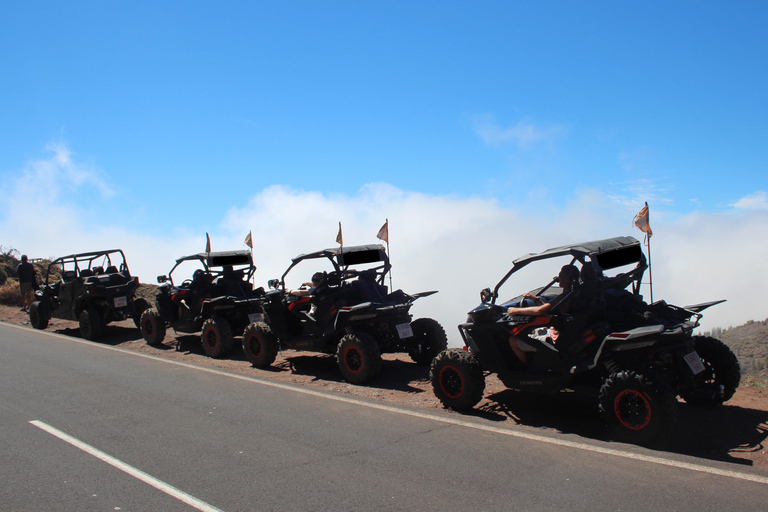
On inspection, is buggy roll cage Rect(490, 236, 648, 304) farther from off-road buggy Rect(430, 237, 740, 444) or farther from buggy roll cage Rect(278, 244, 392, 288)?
buggy roll cage Rect(278, 244, 392, 288)

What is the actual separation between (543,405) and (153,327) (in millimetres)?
9687

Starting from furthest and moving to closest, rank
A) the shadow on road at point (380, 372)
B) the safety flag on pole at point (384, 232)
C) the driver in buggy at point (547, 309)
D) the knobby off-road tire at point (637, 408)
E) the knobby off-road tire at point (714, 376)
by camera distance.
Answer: the safety flag on pole at point (384, 232), the shadow on road at point (380, 372), the knobby off-road tire at point (714, 376), the driver in buggy at point (547, 309), the knobby off-road tire at point (637, 408)

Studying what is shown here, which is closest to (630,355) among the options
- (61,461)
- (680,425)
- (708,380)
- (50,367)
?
(680,425)

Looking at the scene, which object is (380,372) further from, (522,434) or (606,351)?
(606,351)

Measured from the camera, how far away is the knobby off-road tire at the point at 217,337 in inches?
451

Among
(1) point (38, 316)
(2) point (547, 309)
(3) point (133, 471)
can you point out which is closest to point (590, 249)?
(2) point (547, 309)

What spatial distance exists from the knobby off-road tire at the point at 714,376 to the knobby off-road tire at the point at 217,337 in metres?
8.41

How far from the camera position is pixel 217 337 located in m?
11.5

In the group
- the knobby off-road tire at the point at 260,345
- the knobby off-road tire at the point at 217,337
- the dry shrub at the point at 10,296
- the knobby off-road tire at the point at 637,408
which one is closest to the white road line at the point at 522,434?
the knobby off-road tire at the point at 637,408

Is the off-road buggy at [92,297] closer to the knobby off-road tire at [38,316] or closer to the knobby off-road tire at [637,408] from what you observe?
the knobby off-road tire at [38,316]

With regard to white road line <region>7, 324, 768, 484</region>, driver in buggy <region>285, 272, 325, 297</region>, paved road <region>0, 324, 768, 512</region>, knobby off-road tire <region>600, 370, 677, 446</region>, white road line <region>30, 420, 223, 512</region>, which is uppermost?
driver in buggy <region>285, 272, 325, 297</region>

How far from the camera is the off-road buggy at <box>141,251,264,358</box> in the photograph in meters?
12.2

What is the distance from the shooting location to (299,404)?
24.0ft

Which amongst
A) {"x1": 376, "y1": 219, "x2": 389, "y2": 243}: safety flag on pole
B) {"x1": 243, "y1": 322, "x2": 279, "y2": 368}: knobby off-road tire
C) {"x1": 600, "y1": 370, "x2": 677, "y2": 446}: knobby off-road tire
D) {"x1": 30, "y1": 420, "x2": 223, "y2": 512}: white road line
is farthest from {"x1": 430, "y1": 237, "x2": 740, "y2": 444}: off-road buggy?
{"x1": 376, "y1": 219, "x2": 389, "y2": 243}: safety flag on pole
